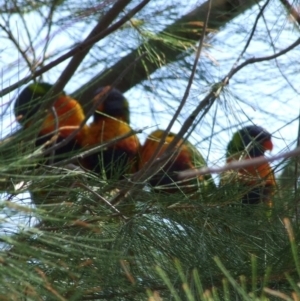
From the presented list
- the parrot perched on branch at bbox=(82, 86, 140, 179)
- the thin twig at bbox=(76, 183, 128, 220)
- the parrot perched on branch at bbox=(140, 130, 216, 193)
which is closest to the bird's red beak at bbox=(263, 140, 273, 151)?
the parrot perched on branch at bbox=(140, 130, 216, 193)

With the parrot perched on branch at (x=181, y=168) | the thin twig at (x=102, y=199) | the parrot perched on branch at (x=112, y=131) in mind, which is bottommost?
the thin twig at (x=102, y=199)

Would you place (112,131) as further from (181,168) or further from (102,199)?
(102,199)

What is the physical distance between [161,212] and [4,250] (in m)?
0.45

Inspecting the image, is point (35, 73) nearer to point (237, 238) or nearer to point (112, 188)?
point (112, 188)

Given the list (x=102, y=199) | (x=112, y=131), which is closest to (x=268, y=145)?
(x=102, y=199)

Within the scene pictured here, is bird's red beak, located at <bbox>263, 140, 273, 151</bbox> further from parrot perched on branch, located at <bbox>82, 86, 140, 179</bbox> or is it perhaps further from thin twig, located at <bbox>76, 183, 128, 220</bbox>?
parrot perched on branch, located at <bbox>82, 86, 140, 179</bbox>

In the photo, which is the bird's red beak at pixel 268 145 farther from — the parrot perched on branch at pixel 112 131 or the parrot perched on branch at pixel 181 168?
the parrot perched on branch at pixel 112 131

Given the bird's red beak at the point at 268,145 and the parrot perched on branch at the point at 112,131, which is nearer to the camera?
the bird's red beak at the point at 268,145

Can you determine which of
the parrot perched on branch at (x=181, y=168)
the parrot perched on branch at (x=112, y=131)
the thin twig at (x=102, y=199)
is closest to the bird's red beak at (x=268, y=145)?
the parrot perched on branch at (x=181, y=168)

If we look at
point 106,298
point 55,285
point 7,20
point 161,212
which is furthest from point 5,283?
point 7,20

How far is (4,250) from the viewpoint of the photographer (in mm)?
1040

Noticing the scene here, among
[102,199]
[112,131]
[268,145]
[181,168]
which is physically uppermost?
[112,131]

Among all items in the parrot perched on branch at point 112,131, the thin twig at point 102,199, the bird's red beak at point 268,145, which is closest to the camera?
the thin twig at point 102,199

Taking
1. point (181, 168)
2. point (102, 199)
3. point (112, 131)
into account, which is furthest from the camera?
point (112, 131)
